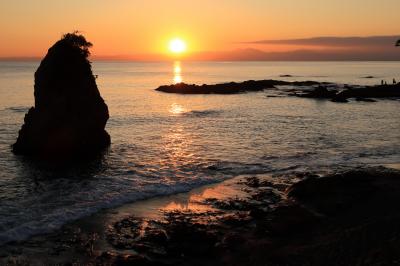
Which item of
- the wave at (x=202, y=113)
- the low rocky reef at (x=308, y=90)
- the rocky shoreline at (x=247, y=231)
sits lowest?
the rocky shoreline at (x=247, y=231)

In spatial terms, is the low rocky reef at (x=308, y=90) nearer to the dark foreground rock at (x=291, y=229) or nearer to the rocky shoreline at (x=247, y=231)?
the dark foreground rock at (x=291, y=229)

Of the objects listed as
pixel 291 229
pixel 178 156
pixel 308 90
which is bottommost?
pixel 291 229

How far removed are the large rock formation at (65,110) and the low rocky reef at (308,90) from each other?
57.5m

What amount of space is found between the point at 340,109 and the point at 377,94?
78.5 feet

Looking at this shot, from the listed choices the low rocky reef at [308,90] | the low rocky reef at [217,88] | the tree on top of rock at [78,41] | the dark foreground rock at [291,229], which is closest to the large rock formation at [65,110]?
the tree on top of rock at [78,41]

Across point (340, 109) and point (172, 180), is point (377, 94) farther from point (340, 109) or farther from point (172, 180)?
point (172, 180)

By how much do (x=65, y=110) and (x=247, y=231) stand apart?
69.2 ft

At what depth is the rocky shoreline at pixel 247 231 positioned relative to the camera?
43.8ft

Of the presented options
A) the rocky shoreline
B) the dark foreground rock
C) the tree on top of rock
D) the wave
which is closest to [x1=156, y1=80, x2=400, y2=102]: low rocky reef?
the wave

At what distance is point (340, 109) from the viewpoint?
221ft

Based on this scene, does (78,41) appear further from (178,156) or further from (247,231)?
(247,231)

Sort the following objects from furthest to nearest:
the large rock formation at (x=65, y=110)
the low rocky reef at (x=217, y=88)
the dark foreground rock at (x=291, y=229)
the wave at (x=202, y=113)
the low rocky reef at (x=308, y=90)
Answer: the low rocky reef at (x=217, y=88) → the low rocky reef at (x=308, y=90) → the wave at (x=202, y=113) → the large rock formation at (x=65, y=110) → the dark foreground rock at (x=291, y=229)

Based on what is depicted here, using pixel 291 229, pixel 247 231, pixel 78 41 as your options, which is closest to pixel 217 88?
pixel 78 41

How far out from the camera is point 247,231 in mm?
15977
